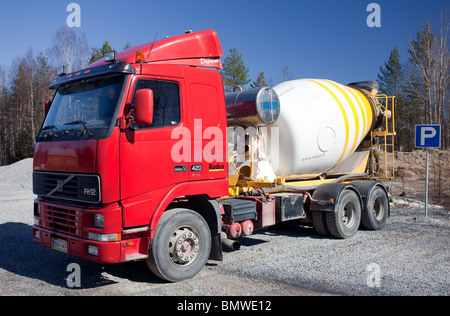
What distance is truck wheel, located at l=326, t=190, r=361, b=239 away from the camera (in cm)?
841

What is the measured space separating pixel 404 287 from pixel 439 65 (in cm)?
3514

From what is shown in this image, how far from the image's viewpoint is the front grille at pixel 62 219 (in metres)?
4.99

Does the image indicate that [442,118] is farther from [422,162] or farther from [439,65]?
[422,162]

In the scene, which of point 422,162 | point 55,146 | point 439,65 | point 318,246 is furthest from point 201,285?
point 439,65

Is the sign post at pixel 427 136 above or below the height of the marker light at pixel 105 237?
above

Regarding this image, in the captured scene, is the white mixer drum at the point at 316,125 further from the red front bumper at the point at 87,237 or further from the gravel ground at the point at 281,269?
the red front bumper at the point at 87,237

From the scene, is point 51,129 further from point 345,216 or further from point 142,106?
point 345,216

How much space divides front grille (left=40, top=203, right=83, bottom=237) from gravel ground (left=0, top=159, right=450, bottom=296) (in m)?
0.80

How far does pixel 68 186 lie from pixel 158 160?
1.24m

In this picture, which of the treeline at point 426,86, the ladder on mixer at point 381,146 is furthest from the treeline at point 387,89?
the ladder on mixer at point 381,146

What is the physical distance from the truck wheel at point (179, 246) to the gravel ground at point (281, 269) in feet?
0.64

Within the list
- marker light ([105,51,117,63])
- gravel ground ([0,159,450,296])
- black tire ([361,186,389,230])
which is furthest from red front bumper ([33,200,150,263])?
black tire ([361,186,389,230])

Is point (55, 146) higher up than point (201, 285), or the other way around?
point (55, 146)

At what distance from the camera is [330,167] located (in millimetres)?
9414
